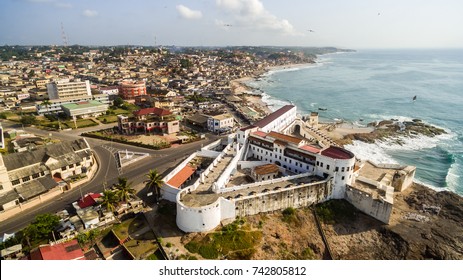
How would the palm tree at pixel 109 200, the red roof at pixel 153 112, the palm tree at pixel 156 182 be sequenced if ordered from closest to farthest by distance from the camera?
the palm tree at pixel 109 200 < the palm tree at pixel 156 182 < the red roof at pixel 153 112

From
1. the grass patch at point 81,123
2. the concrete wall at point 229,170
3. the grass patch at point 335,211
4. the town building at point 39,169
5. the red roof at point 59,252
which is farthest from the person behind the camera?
the grass patch at point 81,123

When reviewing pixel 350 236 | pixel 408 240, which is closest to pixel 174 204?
pixel 350 236

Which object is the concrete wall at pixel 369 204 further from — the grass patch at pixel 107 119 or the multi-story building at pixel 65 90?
the multi-story building at pixel 65 90

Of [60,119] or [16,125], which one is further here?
[60,119]

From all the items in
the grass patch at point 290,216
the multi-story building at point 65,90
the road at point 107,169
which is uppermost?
the multi-story building at point 65,90

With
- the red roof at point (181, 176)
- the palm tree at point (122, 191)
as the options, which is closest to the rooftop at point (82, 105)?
the red roof at point (181, 176)

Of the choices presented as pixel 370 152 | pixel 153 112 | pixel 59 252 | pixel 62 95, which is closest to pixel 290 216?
pixel 59 252

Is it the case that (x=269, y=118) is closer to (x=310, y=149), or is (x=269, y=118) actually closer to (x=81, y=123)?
(x=310, y=149)

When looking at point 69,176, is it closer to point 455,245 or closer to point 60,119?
point 60,119
